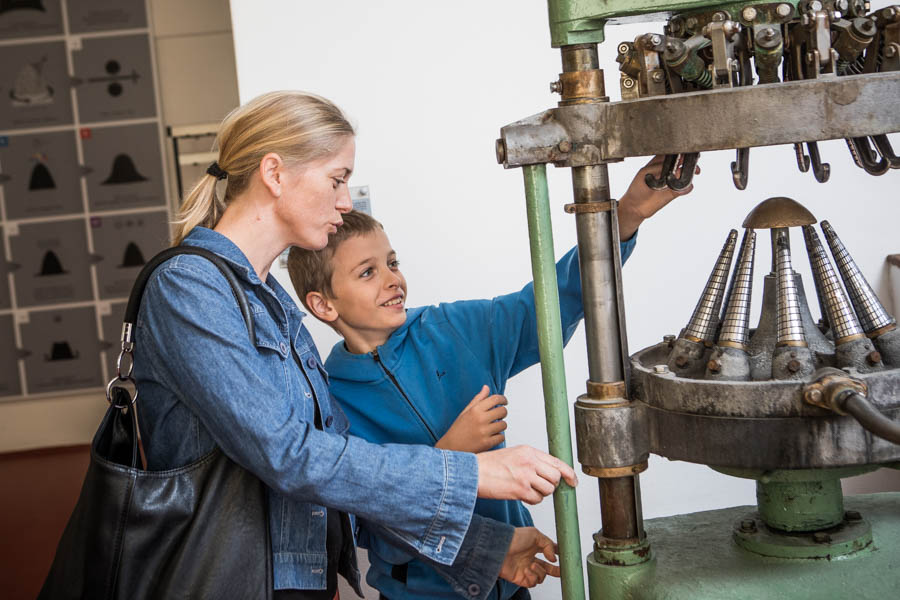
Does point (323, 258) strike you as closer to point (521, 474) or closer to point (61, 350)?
point (521, 474)

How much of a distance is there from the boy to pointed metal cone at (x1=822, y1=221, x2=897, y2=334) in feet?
1.48

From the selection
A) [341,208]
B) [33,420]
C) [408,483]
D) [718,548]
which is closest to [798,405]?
[718,548]

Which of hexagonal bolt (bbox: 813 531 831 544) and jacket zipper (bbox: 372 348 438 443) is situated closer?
hexagonal bolt (bbox: 813 531 831 544)

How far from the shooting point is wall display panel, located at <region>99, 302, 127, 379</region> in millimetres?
5020

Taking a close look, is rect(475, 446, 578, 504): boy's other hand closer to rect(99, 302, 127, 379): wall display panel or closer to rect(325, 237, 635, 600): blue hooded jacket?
rect(325, 237, 635, 600): blue hooded jacket

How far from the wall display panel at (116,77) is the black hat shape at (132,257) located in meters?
0.62

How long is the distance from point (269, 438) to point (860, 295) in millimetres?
747

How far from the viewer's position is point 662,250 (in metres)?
2.53

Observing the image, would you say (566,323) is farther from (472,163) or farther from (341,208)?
(472,163)

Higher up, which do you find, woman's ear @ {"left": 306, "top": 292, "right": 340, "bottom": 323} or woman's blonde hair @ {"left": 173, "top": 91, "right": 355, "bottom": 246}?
woman's blonde hair @ {"left": 173, "top": 91, "right": 355, "bottom": 246}

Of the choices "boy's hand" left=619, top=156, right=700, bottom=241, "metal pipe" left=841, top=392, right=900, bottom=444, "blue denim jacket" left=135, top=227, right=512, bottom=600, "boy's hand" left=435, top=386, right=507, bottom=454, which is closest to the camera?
"metal pipe" left=841, top=392, right=900, bottom=444

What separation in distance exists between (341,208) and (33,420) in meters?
4.11

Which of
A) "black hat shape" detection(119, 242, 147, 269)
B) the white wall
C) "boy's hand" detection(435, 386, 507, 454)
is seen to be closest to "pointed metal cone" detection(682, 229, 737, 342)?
"boy's hand" detection(435, 386, 507, 454)

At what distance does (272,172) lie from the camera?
1471 mm
